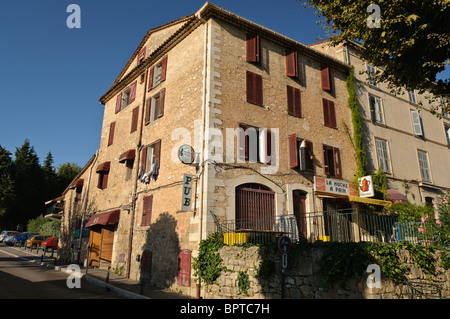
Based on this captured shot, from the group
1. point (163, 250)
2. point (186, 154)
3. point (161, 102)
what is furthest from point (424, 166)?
point (163, 250)

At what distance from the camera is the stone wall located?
7086 mm

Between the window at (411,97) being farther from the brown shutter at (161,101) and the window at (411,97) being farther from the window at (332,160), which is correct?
the brown shutter at (161,101)

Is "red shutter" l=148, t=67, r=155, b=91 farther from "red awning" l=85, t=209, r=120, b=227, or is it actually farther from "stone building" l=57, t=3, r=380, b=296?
"red awning" l=85, t=209, r=120, b=227

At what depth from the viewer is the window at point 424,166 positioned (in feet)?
62.1

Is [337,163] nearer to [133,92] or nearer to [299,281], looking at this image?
[299,281]

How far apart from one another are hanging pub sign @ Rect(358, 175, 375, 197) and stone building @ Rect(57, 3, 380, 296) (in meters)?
0.52

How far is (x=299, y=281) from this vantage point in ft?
26.0

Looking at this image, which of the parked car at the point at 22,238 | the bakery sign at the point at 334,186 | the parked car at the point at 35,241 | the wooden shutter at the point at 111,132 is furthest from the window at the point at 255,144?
the parked car at the point at 22,238

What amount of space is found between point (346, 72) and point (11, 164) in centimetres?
4416

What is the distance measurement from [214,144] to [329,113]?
7.20m

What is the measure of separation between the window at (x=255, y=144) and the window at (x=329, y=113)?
3.93m

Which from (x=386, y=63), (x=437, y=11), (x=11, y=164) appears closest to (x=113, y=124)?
(x=386, y=63)

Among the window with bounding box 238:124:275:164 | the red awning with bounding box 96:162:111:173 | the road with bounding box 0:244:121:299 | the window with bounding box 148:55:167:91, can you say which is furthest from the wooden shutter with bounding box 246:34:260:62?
the road with bounding box 0:244:121:299
